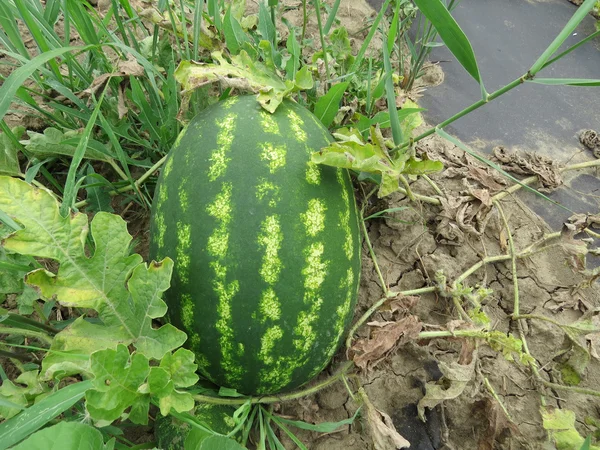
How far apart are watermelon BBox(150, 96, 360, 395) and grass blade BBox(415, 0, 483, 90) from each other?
465 mm

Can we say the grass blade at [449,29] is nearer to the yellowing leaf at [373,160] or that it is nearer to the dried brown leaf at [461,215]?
the yellowing leaf at [373,160]

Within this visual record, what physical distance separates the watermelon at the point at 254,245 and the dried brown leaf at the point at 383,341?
102 millimetres

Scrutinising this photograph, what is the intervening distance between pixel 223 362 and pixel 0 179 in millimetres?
768

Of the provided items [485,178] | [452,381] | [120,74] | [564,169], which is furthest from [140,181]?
[564,169]

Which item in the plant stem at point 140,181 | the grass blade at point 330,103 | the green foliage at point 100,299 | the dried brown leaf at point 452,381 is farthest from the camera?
the plant stem at point 140,181

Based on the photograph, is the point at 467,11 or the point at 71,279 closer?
the point at 71,279

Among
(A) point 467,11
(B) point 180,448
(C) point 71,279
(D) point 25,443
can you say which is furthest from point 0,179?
(A) point 467,11

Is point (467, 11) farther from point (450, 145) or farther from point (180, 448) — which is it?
point (180, 448)

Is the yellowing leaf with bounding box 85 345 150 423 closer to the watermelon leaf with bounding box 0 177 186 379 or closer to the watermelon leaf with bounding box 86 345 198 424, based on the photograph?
the watermelon leaf with bounding box 86 345 198 424

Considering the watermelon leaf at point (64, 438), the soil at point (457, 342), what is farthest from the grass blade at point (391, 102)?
the watermelon leaf at point (64, 438)

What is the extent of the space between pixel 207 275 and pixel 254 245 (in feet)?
0.53

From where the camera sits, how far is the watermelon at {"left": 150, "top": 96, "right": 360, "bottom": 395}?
127 cm

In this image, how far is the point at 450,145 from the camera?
2.29 m

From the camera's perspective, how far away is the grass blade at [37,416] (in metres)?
0.96
